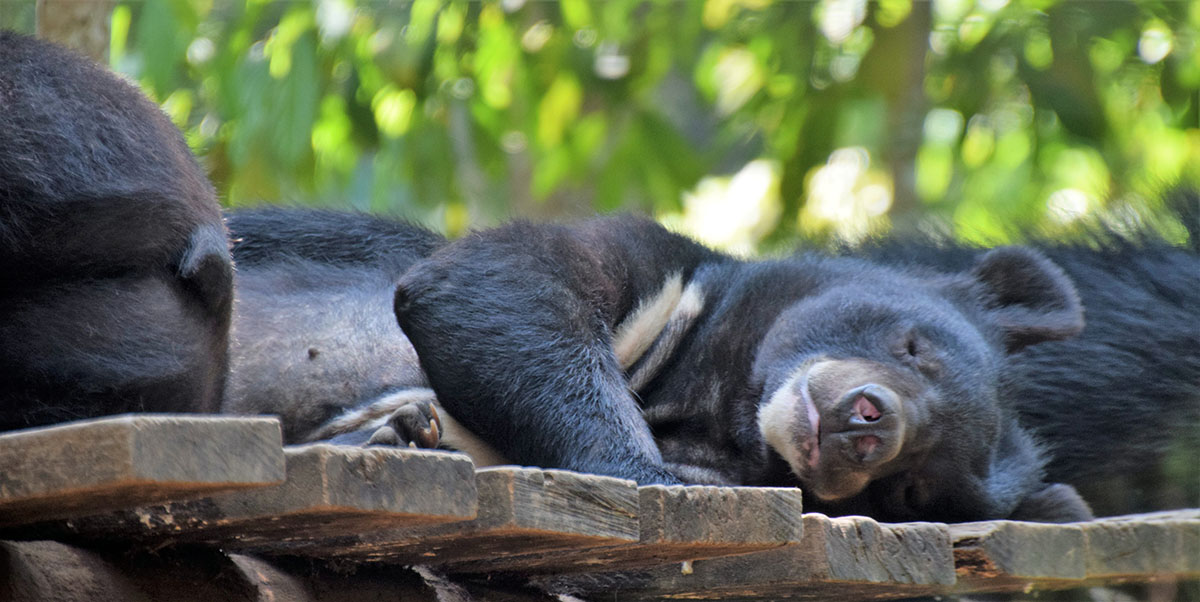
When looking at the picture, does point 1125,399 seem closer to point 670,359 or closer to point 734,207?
point 670,359

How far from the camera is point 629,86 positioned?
21.9 ft

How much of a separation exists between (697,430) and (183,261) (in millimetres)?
1445

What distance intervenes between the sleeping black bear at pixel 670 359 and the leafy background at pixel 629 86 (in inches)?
86.4

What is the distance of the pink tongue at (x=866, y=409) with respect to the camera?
2760 millimetres

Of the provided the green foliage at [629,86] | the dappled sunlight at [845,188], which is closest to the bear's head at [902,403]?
the green foliage at [629,86]

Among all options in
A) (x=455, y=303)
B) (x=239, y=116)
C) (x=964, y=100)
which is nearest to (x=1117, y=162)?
(x=964, y=100)

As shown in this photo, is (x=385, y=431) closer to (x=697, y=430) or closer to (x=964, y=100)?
(x=697, y=430)

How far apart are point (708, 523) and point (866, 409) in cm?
94

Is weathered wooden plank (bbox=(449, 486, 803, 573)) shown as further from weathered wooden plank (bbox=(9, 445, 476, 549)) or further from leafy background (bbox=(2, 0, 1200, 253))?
leafy background (bbox=(2, 0, 1200, 253))

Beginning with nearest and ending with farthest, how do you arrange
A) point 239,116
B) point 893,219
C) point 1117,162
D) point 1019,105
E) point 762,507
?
point 762,507
point 893,219
point 239,116
point 1117,162
point 1019,105

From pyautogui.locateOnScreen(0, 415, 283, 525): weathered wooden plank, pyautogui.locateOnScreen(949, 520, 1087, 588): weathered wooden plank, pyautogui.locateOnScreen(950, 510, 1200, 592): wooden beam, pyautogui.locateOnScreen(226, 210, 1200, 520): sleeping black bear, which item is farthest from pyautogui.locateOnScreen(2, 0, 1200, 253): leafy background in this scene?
pyautogui.locateOnScreen(0, 415, 283, 525): weathered wooden plank

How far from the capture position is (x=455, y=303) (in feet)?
9.07

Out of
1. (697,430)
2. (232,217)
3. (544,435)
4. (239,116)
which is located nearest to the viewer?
(544,435)

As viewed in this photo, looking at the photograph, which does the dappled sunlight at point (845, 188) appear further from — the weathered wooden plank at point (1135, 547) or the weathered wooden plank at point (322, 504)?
the weathered wooden plank at point (322, 504)
